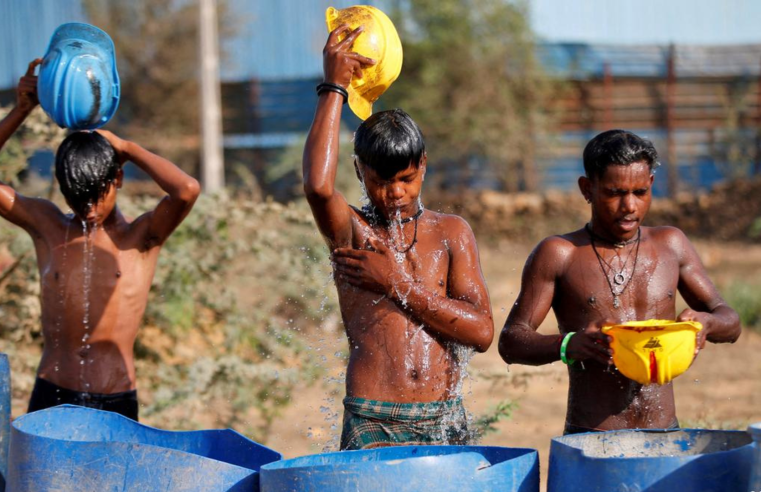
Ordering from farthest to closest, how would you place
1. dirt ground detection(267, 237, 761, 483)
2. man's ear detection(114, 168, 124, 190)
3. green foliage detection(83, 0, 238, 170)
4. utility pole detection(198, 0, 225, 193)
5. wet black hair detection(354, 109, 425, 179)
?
1. green foliage detection(83, 0, 238, 170)
2. utility pole detection(198, 0, 225, 193)
3. dirt ground detection(267, 237, 761, 483)
4. man's ear detection(114, 168, 124, 190)
5. wet black hair detection(354, 109, 425, 179)

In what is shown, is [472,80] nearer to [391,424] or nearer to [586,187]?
[586,187]

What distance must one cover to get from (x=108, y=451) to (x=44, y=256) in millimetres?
1546

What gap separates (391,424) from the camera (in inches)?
111

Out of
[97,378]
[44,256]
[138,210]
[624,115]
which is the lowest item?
[97,378]

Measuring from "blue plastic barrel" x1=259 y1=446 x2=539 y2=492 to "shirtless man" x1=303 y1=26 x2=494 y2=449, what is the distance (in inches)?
19.9

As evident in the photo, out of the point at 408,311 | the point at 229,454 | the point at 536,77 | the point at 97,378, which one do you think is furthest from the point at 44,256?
the point at 536,77

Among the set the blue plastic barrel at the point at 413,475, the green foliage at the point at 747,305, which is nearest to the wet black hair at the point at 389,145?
the blue plastic barrel at the point at 413,475

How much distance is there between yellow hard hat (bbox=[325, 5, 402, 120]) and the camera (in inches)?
114

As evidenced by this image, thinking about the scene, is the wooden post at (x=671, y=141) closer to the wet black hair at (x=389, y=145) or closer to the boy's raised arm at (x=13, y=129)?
the boy's raised arm at (x=13, y=129)

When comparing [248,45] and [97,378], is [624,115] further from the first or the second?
[97,378]

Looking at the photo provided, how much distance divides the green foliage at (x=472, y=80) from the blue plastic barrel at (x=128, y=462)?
34.6 feet

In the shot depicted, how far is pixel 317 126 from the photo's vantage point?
2734 mm

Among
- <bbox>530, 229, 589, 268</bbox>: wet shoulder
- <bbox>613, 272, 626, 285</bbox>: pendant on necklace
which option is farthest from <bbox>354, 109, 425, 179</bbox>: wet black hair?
<bbox>613, 272, 626, 285</bbox>: pendant on necklace

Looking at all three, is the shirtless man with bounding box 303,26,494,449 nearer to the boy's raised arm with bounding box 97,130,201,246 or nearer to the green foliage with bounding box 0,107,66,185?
the boy's raised arm with bounding box 97,130,201,246
